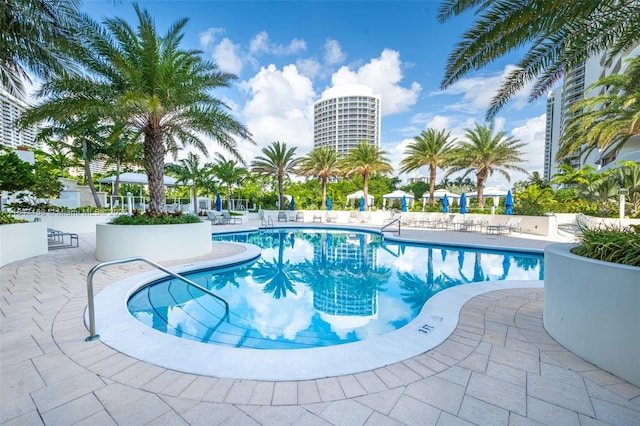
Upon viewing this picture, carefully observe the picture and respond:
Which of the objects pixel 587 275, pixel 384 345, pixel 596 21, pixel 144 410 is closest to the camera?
pixel 144 410

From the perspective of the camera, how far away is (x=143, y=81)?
8.00 metres

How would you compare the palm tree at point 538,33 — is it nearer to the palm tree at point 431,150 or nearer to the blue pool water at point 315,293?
the blue pool water at point 315,293

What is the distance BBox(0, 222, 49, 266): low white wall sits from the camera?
7.32 metres

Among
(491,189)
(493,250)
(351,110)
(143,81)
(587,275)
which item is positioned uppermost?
(351,110)

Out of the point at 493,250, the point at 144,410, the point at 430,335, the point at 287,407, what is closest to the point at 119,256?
the point at 144,410

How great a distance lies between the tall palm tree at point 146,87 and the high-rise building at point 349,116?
3178 inches

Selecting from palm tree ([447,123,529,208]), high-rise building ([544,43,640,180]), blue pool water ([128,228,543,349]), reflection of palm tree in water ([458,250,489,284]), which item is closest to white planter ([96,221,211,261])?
blue pool water ([128,228,543,349])

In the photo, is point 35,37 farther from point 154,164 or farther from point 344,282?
point 344,282

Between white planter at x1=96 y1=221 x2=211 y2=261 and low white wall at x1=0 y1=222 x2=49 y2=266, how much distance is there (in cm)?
199

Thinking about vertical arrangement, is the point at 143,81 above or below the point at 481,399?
above

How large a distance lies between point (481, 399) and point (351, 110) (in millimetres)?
94063

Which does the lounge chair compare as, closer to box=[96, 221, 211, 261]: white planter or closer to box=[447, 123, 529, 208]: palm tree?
box=[447, 123, 529, 208]: palm tree

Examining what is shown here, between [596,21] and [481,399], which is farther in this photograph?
[596,21]

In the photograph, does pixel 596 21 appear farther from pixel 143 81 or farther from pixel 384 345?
pixel 143 81
